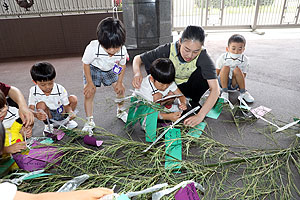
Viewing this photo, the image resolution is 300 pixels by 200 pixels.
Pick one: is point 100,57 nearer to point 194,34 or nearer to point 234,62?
point 194,34

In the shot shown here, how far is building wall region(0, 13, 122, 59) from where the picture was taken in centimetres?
439

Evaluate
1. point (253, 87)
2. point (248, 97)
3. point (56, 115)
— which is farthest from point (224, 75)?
point (56, 115)

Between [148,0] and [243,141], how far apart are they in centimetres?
268

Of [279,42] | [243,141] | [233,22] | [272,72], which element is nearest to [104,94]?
[243,141]

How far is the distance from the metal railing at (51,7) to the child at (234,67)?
3.17 m

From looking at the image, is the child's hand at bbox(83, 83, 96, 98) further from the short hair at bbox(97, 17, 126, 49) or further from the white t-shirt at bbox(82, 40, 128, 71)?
the short hair at bbox(97, 17, 126, 49)

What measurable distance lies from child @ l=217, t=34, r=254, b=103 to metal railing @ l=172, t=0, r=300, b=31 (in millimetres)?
4347

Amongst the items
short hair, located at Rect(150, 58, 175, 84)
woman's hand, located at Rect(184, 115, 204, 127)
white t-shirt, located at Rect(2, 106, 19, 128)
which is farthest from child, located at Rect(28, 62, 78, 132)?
woman's hand, located at Rect(184, 115, 204, 127)

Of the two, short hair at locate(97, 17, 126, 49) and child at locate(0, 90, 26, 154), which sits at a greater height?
short hair at locate(97, 17, 126, 49)

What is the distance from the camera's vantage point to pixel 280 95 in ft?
7.68

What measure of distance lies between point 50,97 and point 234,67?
190 cm

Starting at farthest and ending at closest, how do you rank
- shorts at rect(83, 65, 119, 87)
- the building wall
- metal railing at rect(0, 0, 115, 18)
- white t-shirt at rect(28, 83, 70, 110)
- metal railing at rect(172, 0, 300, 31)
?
metal railing at rect(172, 0, 300, 31), metal railing at rect(0, 0, 115, 18), the building wall, shorts at rect(83, 65, 119, 87), white t-shirt at rect(28, 83, 70, 110)

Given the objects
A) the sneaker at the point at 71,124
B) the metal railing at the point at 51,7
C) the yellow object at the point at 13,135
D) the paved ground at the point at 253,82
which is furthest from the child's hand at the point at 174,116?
the metal railing at the point at 51,7

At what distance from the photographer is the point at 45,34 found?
177 inches
